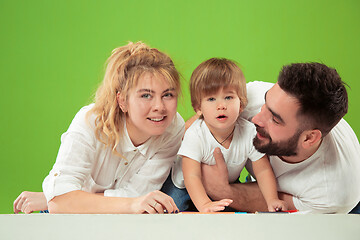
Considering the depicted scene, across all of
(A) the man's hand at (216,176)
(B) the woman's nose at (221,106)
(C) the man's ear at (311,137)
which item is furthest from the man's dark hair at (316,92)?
(A) the man's hand at (216,176)

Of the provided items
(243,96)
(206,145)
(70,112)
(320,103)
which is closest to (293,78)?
(320,103)

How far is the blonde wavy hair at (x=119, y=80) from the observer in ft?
5.00

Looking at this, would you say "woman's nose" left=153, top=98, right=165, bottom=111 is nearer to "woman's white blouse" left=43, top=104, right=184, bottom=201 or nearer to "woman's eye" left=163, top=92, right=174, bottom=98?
"woman's eye" left=163, top=92, right=174, bottom=98

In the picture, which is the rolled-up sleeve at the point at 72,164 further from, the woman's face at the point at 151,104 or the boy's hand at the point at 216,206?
the boy's hand at the point at 216,206

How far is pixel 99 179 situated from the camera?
5.46 feet

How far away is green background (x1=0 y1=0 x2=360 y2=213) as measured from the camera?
2838mm

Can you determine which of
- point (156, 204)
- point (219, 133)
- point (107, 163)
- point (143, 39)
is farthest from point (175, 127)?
point (143, 39)

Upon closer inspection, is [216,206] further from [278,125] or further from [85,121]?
[85,121]

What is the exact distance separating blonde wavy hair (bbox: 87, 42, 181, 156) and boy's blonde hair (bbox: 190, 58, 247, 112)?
7 cm

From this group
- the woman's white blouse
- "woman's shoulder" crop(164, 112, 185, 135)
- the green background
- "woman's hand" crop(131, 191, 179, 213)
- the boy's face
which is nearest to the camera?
"woman's hand" crop(131, 191, 179, 213)

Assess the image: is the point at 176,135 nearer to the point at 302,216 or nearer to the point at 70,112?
the point at 302,216

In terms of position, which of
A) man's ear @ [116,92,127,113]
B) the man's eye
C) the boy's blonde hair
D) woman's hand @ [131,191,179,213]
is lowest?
woman's hand @ [131,191,179,213]

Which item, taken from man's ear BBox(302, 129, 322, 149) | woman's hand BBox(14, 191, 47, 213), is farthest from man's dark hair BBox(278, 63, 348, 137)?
woman's hand BBox(14, 191, 47, 213)

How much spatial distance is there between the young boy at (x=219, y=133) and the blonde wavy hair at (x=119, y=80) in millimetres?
108
